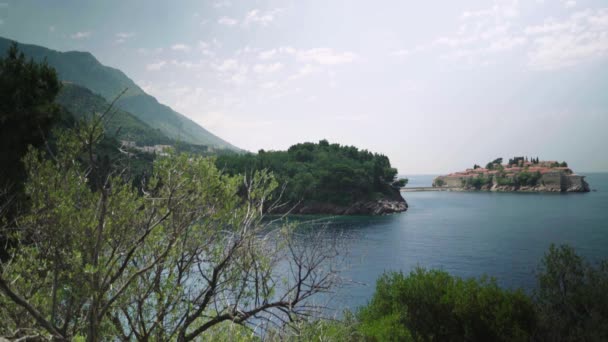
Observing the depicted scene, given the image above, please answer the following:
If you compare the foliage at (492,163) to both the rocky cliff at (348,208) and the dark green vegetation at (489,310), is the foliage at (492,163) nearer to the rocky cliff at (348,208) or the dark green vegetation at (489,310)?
the rocky cliff at (348,208)

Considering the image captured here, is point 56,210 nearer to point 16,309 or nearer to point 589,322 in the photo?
point 16,309

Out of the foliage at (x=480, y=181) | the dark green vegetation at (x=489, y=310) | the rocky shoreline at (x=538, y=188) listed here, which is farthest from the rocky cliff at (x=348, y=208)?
the foliage at (x=480, y=181)

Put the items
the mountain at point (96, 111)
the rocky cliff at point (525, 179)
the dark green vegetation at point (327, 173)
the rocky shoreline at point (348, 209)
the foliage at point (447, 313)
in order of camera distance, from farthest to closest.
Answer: the rocky cliff at point (525, 179), the dark green vegetation at point (327, 173), the rocky shoreline at point (348, 209), the foliage at point (447, 313), the mountain at point (96, 111)

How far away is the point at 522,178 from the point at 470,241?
362 feet

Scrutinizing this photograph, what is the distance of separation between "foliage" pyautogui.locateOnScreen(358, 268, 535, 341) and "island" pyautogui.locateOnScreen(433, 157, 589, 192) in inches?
5602

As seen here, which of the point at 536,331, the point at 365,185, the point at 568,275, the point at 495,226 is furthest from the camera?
the point at 365,185

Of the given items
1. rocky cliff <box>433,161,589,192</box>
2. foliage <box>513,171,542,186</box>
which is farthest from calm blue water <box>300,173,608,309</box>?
foliage <box>513,171,542,186</box>

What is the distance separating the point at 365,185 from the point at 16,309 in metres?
91.2

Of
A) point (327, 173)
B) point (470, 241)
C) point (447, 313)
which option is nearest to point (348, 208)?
A: point (327, 173)

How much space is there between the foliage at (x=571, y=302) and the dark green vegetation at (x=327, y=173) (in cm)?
6034

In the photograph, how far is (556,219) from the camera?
68.4 metres

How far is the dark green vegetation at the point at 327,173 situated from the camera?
301 ft

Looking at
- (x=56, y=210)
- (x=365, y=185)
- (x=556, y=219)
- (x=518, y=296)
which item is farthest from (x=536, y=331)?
(x=365, y=185)

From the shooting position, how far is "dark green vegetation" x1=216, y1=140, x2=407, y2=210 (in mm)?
91812
